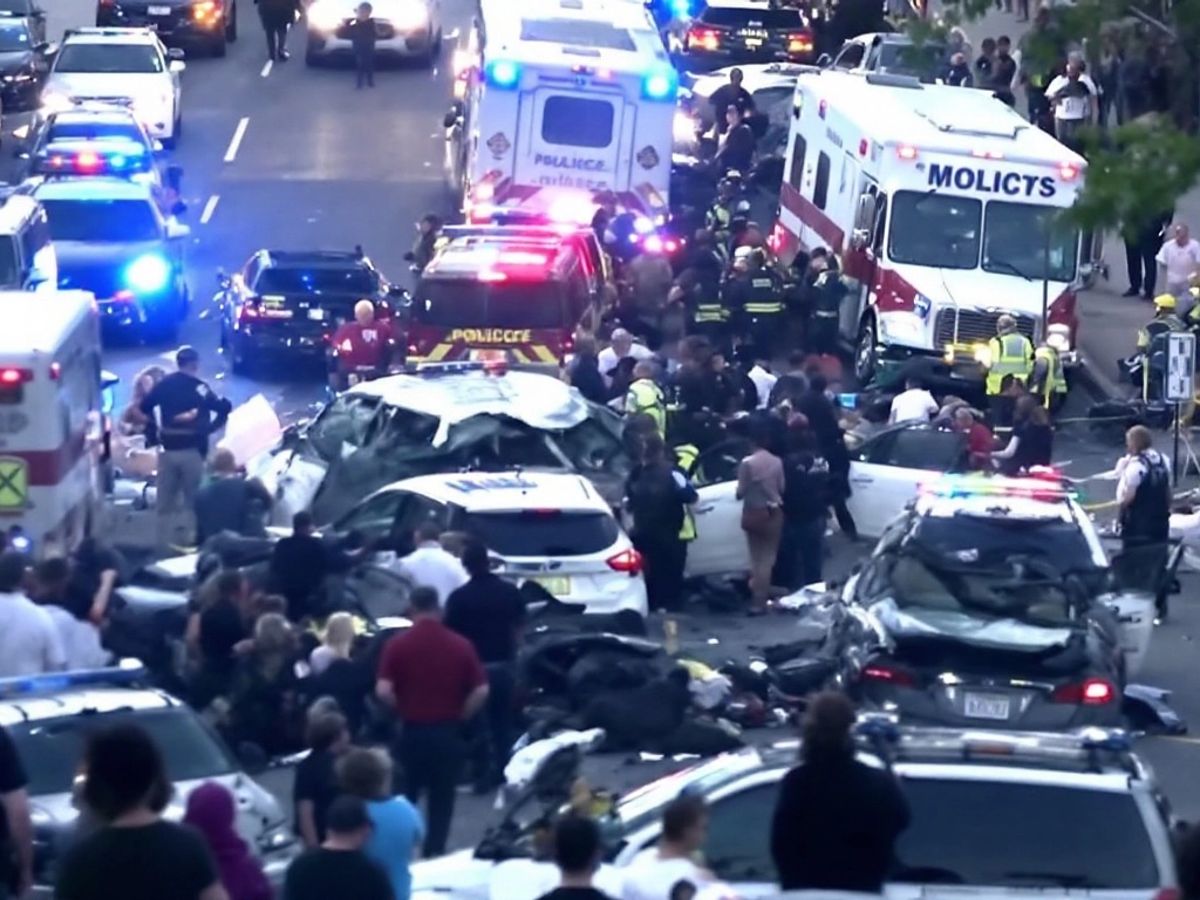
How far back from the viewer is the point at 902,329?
29.9m

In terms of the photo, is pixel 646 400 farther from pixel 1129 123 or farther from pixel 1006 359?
pixel 1129 123

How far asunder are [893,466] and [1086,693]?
27.7 ft

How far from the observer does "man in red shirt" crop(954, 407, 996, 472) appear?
23719 mm

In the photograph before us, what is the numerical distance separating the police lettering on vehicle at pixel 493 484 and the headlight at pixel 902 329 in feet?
36.5

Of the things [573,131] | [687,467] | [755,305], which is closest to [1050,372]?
[755,305]

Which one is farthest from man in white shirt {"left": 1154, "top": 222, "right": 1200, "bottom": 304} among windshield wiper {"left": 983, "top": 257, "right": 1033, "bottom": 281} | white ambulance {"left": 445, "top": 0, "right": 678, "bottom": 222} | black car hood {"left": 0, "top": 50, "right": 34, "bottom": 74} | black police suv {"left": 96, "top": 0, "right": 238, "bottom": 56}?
black police suv {"left": 96, "top": 0, "right": 238, "bottom": 56}

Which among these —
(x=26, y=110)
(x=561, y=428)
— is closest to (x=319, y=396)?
(x=561, y=428)

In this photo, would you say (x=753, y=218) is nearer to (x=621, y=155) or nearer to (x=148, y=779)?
(x=621, y=155)

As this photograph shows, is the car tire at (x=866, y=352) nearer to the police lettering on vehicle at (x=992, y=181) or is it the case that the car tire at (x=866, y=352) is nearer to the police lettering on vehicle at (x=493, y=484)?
the police lettering on vehicle at (x=992, y=181)

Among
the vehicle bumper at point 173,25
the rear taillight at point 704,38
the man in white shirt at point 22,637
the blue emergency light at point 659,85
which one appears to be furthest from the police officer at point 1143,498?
the vehicle bumper at point 173,25

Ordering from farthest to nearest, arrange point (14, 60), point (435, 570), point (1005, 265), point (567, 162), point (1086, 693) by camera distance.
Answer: point (14, 60) → point (567, 162) → point (1005, 265) → point (435, 570) → point (1086, 693)

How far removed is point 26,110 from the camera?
46688 millimetres

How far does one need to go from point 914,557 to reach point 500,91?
17857mm

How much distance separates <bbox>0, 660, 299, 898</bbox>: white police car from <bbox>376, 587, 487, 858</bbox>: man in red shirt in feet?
3.36
